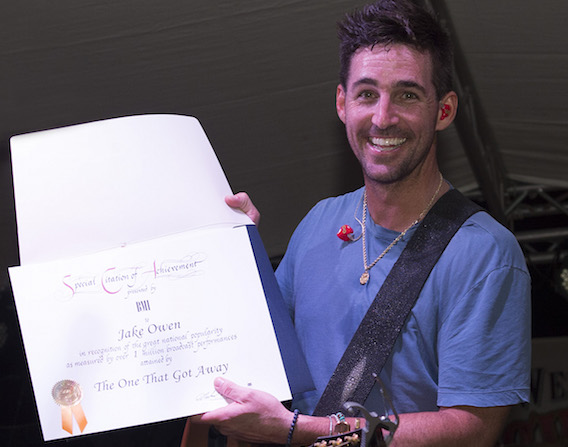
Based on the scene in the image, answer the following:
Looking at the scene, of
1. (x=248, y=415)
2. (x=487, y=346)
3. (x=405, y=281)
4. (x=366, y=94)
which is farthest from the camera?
(x=366, y=94)

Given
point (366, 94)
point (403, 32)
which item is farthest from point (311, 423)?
point (403, 32)

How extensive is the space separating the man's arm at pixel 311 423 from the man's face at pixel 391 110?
60 cm

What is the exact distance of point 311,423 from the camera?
1.79 metres

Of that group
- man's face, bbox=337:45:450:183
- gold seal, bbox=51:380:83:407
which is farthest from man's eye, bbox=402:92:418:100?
gold seal, bbox=51:380:83:407

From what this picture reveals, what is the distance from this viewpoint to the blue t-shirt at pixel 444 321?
181 centimetres

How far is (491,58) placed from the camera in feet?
13.9

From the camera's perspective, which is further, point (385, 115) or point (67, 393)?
point (385, 115)

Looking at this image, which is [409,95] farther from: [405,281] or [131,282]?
[131,282]

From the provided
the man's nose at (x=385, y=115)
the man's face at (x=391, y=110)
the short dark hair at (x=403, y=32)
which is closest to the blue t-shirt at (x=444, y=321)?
the man's face at (x=391, y=110)

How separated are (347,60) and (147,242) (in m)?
0.72

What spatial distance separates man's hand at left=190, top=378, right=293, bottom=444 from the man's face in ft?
2.11

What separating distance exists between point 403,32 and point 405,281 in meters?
0.62

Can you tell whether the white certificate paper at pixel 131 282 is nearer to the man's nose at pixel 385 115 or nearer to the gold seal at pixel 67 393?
the gold seal at pixel 67 393

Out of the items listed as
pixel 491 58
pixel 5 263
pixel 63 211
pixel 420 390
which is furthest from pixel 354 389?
pixel 5 263
